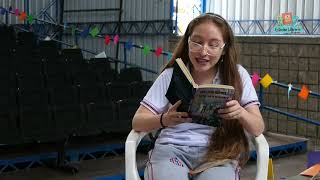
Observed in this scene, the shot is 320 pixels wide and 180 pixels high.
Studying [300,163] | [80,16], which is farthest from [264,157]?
[80,16]

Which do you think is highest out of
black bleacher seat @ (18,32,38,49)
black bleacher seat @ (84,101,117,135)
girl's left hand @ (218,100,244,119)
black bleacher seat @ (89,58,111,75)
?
black bleacher seat @ (18,32,38,49)

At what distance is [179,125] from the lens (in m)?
2.13

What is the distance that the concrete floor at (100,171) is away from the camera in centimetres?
409

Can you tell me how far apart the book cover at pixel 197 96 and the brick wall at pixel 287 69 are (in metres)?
3.97

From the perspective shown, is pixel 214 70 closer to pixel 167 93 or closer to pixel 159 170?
pixel 167 93

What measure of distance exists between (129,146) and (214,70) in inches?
19.8

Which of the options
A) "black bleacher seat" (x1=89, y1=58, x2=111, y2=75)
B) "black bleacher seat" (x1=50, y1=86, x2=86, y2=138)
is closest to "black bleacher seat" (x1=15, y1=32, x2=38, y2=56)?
"black bleacher seat" (x1=89, y1=58, x2=111, y2=75)

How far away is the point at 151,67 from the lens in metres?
8.44

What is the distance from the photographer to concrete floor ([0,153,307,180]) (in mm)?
4090

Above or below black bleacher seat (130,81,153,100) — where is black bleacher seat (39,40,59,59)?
above

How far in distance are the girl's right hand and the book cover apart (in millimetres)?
18

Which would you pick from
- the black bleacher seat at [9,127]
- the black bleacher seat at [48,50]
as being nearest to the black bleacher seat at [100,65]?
the black bleacher seat at [48,50]

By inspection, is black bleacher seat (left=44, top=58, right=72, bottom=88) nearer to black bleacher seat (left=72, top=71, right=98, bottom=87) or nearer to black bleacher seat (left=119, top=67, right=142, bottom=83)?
black bleacher seat (left=72, top=71, right=98, bottom=87)

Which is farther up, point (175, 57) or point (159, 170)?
point (175, 57)
